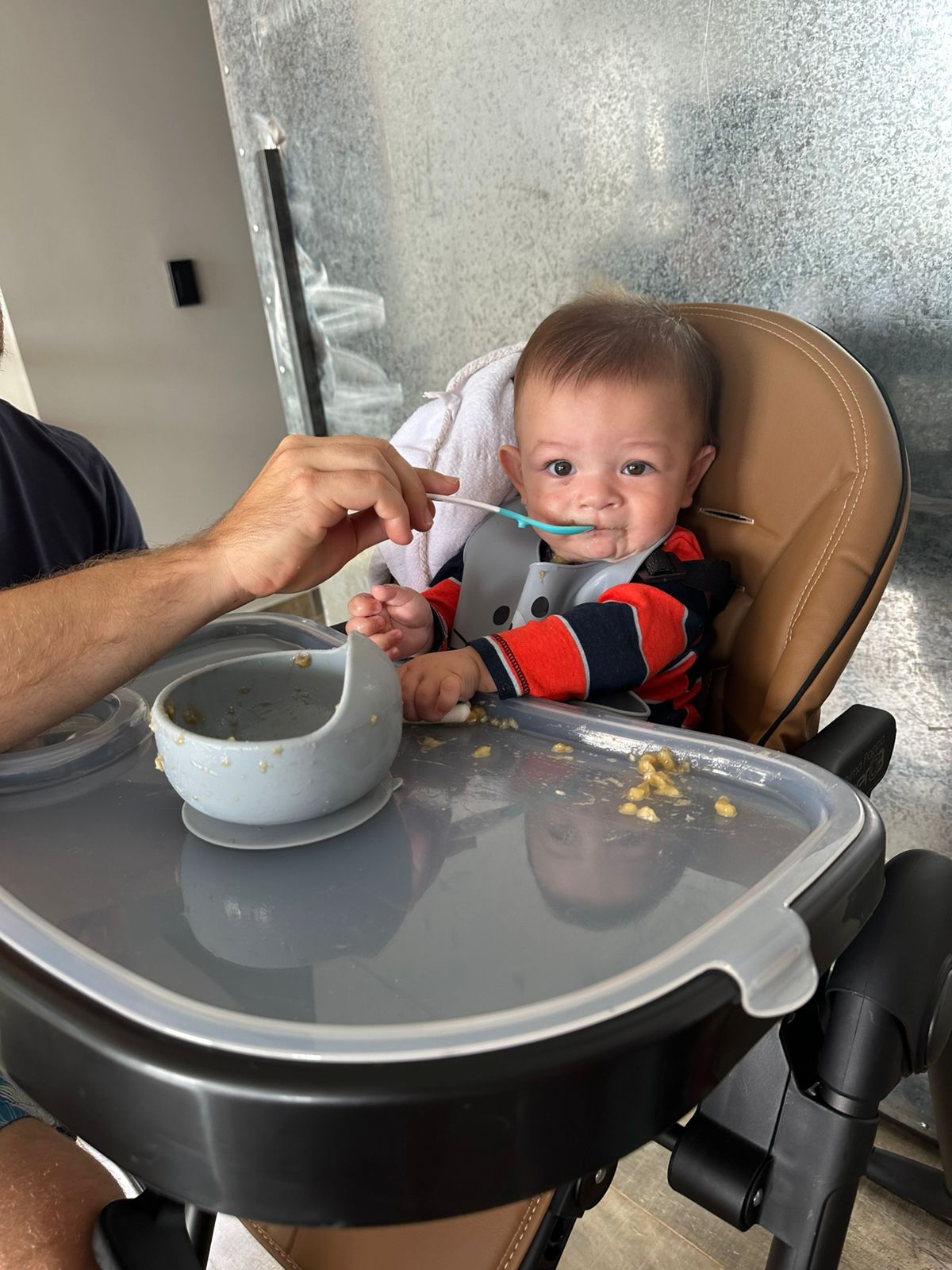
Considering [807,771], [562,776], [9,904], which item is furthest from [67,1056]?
[807,771]

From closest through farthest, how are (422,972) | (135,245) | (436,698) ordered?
1. (422,972)
2. (436,698)
3. (135,245)

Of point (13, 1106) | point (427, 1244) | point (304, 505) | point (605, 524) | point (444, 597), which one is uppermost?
point (304, 505)

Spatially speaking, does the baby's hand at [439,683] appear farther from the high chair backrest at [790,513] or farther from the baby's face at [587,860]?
the high chair backrest at [790,513]

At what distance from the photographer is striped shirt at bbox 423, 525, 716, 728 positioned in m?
0.93

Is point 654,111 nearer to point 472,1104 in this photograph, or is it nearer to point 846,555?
point 846,555

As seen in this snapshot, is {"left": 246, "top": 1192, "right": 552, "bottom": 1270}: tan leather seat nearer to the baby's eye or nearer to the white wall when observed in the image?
the baby's eye

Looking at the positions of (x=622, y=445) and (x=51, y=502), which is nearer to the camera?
(x=622, y=445)

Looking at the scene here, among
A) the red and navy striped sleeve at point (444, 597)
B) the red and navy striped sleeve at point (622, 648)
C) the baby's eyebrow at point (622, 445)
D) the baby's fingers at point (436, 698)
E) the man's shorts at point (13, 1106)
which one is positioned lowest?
the man's shorts at point (13, 1106)

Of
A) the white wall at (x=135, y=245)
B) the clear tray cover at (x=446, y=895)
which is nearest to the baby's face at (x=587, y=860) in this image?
the clear tray cover at (x=446, y=895)

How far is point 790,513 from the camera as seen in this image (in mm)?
1019

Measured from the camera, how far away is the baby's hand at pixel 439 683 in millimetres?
858

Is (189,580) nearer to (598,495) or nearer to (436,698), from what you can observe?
(436,698)

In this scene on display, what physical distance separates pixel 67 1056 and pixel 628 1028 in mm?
282

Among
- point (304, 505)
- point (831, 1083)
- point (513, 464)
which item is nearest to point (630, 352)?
point (513, 464)
